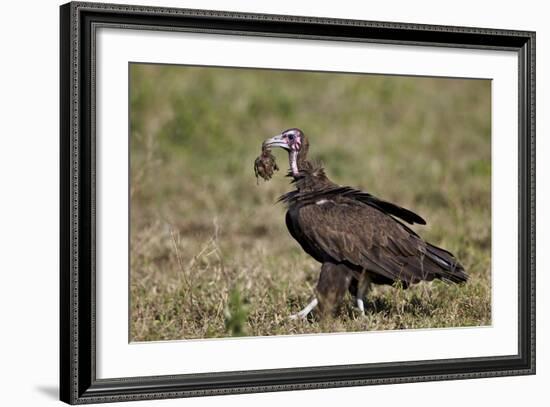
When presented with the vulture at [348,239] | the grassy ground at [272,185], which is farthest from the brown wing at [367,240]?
the grassy ground at [272,185]

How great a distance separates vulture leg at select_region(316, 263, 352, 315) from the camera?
22.5 ft

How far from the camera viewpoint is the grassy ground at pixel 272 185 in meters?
7.11

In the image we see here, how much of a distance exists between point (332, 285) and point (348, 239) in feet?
0.91

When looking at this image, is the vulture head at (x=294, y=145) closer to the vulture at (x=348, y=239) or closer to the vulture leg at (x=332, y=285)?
the vulture at (x=348, y=239)

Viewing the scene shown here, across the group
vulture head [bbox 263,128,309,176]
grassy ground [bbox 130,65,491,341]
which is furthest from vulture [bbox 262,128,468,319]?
grassy ground [bbox 130,65,491,341]

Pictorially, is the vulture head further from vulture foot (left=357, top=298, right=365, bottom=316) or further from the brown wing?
vulture foot (left=357, top=298, right=365, bottom=316)

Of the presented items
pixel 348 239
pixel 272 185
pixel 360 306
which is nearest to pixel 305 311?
pixel 360 306

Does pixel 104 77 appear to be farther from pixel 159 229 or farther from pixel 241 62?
pixel 159 229

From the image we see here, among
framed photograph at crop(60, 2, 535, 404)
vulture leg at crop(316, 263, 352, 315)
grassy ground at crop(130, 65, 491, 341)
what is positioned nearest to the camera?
framed photograph at crop(60, 2, 535, 404)

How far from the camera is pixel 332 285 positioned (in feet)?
22.6

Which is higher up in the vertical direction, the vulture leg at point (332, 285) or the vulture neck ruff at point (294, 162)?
the vulture neck ruff at point (294, 162)

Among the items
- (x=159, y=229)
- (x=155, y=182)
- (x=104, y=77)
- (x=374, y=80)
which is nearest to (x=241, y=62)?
(x=104, y=77)

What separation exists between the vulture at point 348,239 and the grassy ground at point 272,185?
0.49 ft

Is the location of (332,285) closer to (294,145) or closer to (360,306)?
(360,306)
